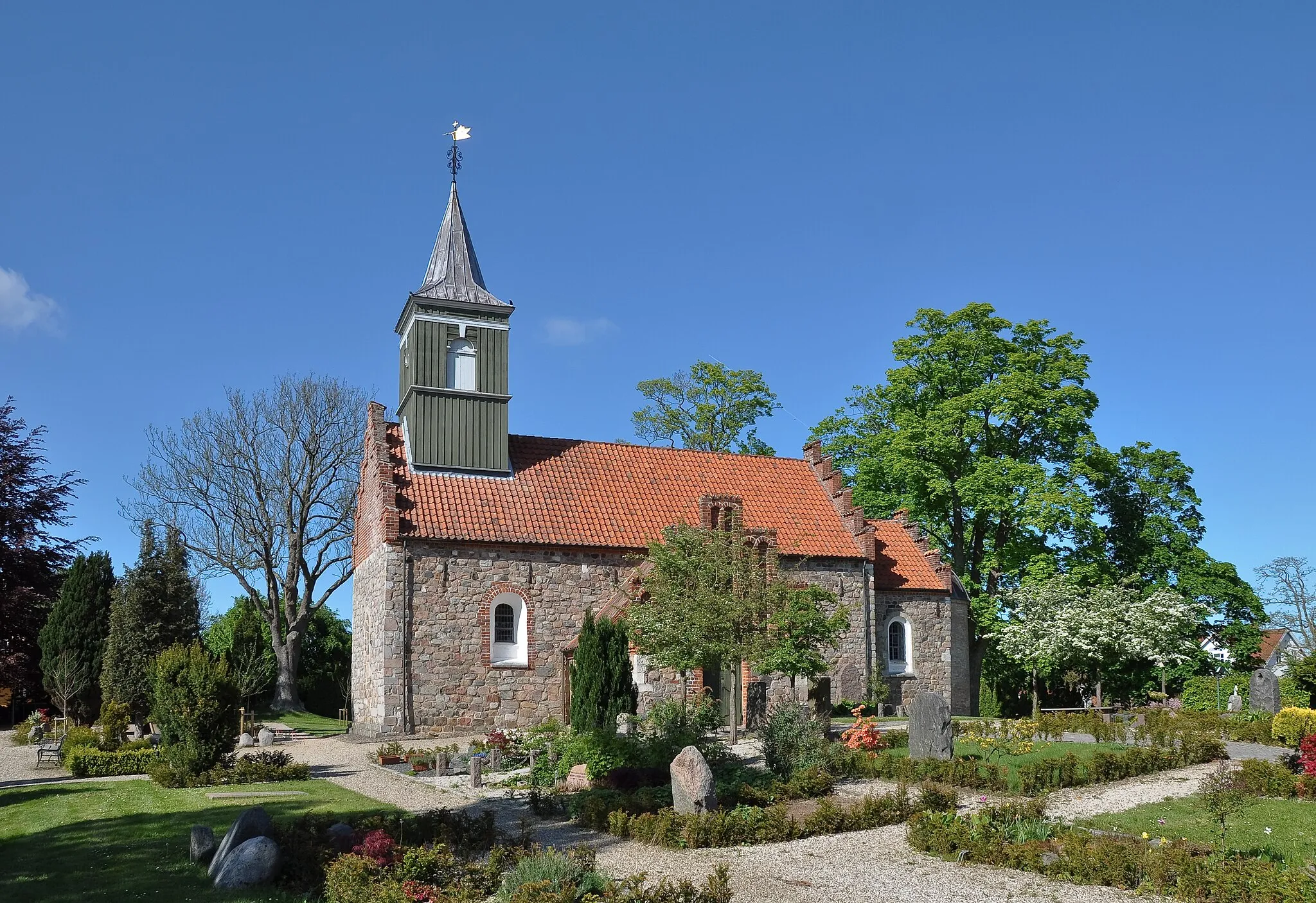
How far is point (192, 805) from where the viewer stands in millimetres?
15812

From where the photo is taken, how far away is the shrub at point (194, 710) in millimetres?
18203

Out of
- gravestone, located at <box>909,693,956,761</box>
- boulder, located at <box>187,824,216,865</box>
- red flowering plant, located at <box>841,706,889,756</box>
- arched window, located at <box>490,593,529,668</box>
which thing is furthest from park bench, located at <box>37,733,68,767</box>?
gravestone, located at <box>909,693,956,761</box>

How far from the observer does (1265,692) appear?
25.9 m

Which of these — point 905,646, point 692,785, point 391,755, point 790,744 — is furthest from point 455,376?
point 692,785

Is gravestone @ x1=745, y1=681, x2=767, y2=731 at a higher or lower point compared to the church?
lower

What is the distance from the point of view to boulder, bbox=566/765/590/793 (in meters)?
15.8

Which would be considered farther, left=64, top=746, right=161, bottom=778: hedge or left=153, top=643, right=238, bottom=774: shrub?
left=64, top=746, right=161, bottom=778: hedge

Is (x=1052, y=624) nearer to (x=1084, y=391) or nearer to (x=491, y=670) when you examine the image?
(x=1084, y=391)

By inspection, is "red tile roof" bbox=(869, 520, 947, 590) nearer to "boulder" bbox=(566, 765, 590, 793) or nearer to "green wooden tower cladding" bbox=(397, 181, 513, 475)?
"green wooden tower cladding" bbox=(397, 181, 513, 475)

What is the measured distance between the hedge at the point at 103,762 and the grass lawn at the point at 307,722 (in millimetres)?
8406

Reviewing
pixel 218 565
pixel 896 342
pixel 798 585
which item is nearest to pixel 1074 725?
pixel 798 585

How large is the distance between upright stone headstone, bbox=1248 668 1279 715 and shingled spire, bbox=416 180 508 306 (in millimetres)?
21658

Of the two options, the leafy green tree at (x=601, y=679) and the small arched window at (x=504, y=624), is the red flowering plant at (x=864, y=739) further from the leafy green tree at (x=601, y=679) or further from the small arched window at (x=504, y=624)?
the small arched window at (x=504, y=624)

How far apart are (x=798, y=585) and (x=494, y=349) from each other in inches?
416
